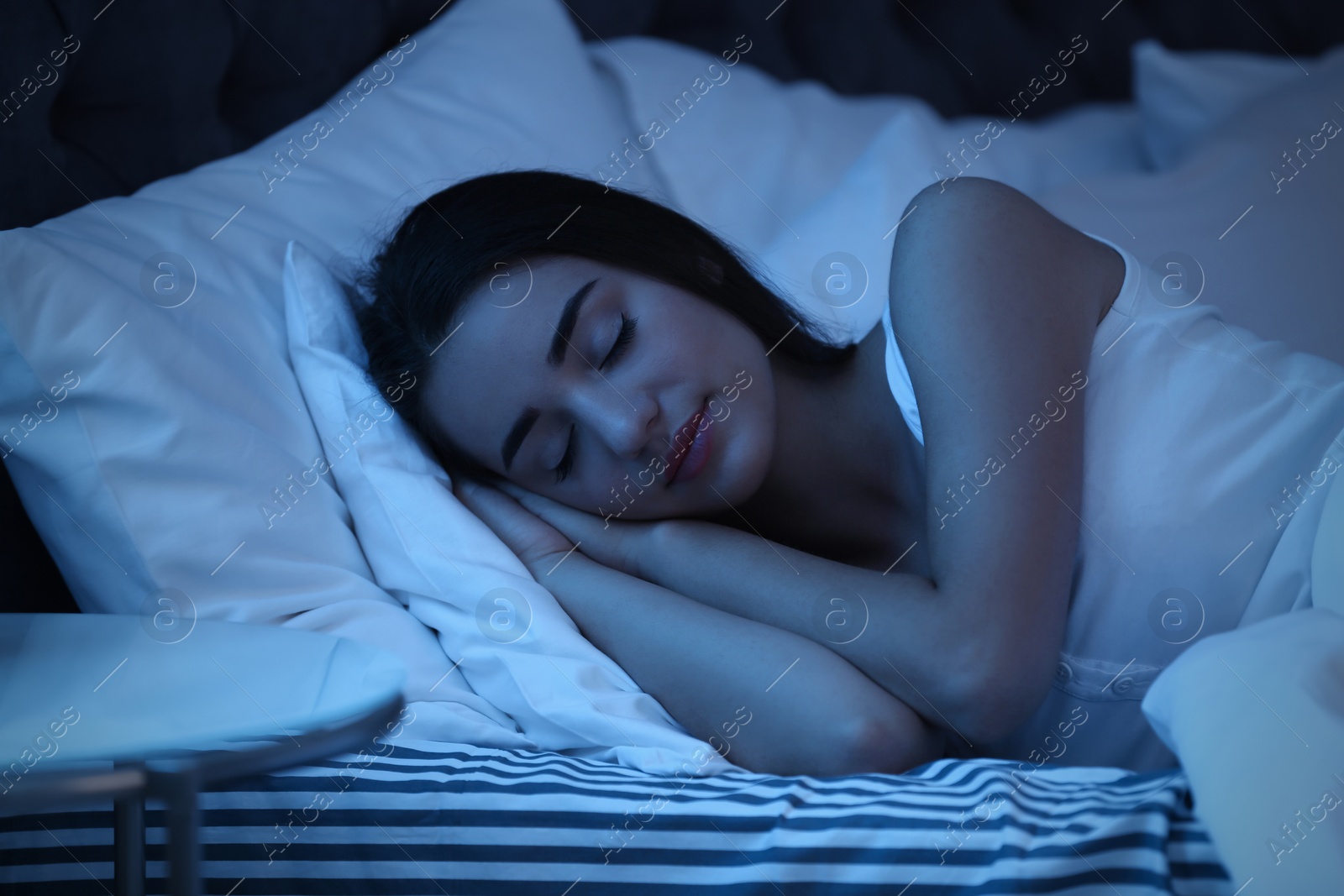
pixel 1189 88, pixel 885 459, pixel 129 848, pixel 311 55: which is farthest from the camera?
pixel 1189 88

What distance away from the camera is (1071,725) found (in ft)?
3.29

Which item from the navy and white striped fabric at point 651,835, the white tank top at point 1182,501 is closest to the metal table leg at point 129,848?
the navy and white striped fabric at point 651,835

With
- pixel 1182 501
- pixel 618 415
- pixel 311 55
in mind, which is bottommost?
pixel 1182 501

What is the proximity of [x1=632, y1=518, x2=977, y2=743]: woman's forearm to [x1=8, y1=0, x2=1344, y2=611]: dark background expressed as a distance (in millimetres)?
690

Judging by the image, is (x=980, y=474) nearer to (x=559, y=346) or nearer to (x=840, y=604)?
(x=840, y=604)

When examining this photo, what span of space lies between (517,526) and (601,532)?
0.33 ft

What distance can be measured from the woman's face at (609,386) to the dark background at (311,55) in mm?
495

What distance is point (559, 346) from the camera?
1020 millimetres

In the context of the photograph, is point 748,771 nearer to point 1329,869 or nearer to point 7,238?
point 1329,869

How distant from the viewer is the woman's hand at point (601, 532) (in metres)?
1.17

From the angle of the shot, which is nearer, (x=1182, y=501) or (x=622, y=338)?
(x=1182, y=501)

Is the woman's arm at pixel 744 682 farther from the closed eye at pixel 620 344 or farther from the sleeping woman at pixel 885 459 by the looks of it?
the closed eye at pixel 620 344

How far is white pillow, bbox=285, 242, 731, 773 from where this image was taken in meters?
0.95

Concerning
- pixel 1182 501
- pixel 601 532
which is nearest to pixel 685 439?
pixel 601 532
